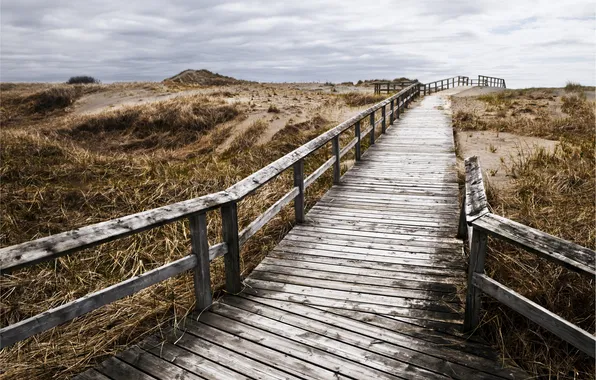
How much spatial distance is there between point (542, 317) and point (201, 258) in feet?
7.91

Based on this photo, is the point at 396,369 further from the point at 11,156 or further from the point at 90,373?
the point at 11,156

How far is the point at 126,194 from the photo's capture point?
8141 millimetres

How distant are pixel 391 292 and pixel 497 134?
408 inches

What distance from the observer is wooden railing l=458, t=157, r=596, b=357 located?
7.61 ft

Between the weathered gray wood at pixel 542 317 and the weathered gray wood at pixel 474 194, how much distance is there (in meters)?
0.44

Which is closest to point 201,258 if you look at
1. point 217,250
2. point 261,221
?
point 217,250

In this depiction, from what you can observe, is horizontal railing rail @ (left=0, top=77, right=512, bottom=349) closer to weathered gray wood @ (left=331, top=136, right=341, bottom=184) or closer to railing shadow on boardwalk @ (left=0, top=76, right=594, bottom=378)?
railing shadow on boardwalk @ (left=0, top=76, right=594, bottom=378)

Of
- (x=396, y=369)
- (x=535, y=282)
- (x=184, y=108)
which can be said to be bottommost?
(x=396, y=369)

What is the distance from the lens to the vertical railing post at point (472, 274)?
9.79ft

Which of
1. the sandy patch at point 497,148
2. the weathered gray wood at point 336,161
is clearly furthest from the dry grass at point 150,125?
the sandy patch at point 497,148

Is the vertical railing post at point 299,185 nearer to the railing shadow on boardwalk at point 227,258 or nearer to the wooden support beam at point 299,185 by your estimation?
the wooden support beam at point 299,185

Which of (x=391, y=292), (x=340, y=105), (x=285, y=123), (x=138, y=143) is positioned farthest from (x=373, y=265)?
(x=340, y=105)

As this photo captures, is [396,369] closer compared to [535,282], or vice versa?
[396,369]

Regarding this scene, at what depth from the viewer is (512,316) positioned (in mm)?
3186
